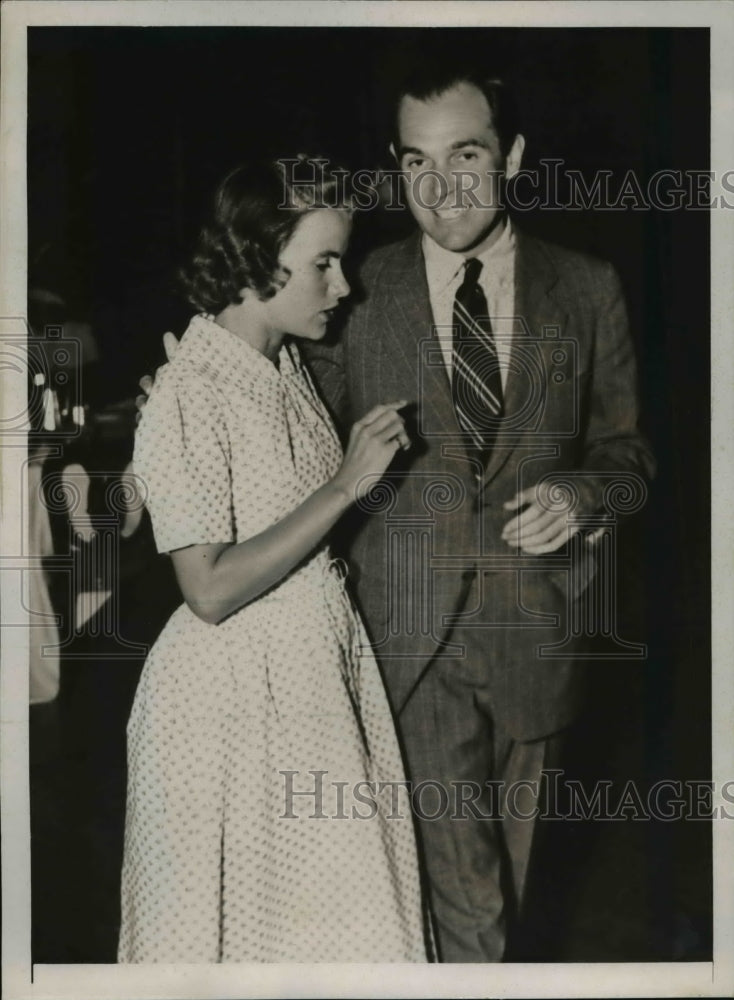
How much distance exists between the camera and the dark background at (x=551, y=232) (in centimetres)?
175

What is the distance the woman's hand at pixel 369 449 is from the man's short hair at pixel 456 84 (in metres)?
0.48

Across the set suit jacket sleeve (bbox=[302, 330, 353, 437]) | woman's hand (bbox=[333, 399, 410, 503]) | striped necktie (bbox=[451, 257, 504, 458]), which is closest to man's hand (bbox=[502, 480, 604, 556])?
striped necktie (bbox=[451, 257, 504, 458])

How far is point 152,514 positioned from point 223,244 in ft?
1.60

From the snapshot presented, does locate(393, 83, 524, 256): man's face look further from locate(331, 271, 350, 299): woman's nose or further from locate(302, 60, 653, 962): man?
locate(331, 271, 350, 299): woman's nose

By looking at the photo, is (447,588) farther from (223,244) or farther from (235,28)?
(235,28)

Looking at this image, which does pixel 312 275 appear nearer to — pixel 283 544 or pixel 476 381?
pixel 476 381

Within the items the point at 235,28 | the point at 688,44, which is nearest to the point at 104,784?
the point at 235,28

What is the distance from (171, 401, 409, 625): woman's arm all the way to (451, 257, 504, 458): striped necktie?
0.12 meters

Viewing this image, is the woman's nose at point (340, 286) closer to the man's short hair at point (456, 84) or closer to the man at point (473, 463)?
the man at point (473, 463)

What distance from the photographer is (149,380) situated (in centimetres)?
173

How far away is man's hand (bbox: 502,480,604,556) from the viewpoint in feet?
5.75

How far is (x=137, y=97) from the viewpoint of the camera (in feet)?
5.78

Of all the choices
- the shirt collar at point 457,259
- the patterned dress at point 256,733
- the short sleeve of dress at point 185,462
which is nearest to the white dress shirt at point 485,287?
the shirt collar at point 457,259

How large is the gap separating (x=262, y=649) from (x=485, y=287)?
0.75m
